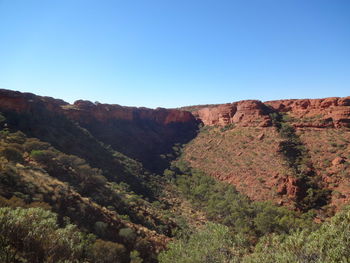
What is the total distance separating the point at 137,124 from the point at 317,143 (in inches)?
1682

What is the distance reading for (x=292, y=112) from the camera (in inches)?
1975

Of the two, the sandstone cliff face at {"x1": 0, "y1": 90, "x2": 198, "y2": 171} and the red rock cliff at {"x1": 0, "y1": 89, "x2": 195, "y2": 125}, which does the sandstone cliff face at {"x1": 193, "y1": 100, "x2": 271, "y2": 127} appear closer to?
the sandstone cliff face at {"x1": 0, "y1": 90, "x2": 198, "y2": 171}

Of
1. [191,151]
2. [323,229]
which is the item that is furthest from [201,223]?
[191,151]

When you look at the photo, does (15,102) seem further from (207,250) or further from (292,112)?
(292,112)

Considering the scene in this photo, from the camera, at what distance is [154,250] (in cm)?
1578

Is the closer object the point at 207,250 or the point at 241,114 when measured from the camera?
the point at 207,250

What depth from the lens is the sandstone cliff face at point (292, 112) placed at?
37531 mm

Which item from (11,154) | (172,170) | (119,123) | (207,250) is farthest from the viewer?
(119,123)

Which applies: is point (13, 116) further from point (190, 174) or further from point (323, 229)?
point (323, 229)

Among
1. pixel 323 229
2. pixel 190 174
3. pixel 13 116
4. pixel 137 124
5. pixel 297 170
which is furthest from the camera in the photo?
pixel 137 124

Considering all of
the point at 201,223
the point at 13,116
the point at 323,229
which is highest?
the point at 13,116

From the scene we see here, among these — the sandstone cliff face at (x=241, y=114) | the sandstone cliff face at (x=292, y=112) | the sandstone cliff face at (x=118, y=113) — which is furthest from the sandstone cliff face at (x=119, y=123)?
the sandstone cliff face at (x=292, y=112)

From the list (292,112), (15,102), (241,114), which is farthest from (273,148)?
(15,102)

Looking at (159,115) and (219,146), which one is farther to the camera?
(159,115)
